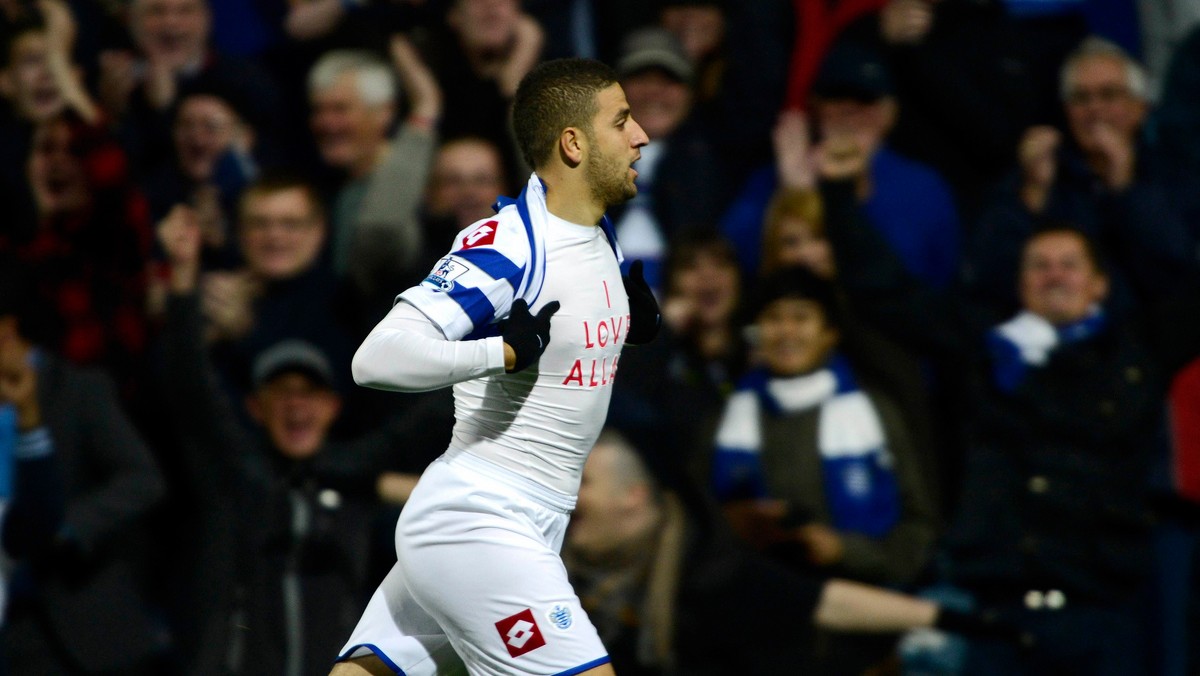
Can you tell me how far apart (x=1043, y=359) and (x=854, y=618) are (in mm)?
1186

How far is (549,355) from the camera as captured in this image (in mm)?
4336

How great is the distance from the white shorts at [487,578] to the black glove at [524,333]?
387 millimetres

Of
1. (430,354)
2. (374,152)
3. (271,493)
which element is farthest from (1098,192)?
(430,354)

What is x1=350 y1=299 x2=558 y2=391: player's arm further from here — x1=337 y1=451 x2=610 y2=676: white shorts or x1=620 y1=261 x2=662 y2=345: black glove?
x1=620 y1=261 x2=662 y2=345: black glove

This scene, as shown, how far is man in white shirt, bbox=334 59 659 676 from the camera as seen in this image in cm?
418

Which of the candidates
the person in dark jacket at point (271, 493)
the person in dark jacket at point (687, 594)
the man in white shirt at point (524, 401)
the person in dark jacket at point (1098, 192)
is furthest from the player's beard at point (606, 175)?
the person in dark jacket at point (1098, 192)

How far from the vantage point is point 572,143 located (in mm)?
4348

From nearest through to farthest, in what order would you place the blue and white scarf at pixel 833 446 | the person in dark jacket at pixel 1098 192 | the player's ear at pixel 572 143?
1. the player's ear at pixel 572 143
2. the blue and white scarf at pixel 833 446
3. the person in dark jacket at pixel 1098 192

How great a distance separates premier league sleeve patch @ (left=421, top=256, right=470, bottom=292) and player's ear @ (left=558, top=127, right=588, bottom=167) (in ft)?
1.30

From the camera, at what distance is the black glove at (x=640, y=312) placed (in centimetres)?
464

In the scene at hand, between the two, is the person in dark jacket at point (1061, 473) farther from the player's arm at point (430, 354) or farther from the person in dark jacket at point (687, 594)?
the player's arm at point (430, 354)

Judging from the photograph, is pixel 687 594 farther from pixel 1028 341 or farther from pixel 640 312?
pixel 640 312

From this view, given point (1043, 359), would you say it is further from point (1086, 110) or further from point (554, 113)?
point (554, 113)

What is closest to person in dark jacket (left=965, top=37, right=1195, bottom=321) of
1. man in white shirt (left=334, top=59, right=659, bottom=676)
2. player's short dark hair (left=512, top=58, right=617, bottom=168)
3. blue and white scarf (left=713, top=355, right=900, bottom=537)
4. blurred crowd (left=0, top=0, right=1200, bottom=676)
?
blurred crowd (left=0, top=0, right=1200, bottom=676)
